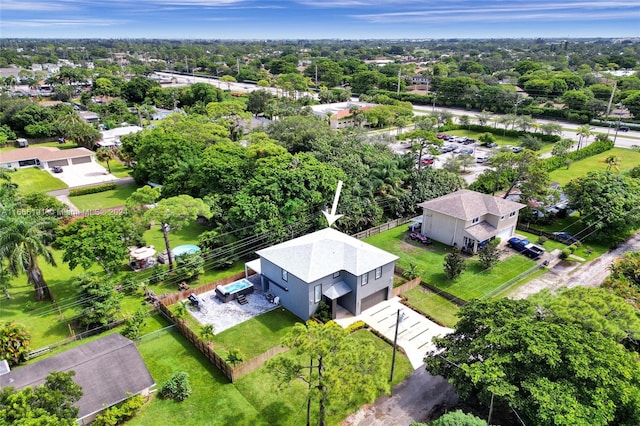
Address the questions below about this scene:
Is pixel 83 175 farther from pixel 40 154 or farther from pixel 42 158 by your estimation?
pixel 40 154

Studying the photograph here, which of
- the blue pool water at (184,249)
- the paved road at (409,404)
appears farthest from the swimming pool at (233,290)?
the paved road at (409,404)

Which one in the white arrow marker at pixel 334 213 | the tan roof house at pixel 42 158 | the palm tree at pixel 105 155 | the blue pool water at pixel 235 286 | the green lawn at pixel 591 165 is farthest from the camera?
the palm tree at pixel 105 155

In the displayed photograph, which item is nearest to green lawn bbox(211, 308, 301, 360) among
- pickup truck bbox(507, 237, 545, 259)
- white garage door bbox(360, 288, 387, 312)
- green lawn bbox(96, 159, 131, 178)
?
white garage door bbox(360, 288, 387, 312)

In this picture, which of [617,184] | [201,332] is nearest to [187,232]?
[201,332]

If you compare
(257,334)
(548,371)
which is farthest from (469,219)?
(257,334)

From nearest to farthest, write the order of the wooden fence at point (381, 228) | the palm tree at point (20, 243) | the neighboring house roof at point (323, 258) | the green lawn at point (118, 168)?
the palm tree at point (20, 243) → the neighboring house roof at point (323, 258) → the wooden fence at point (381, 228) → the green lawn at point (118, 168)

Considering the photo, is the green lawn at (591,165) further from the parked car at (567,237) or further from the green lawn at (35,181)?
the green lawn at (35,181)
